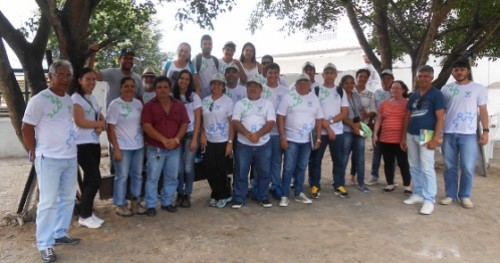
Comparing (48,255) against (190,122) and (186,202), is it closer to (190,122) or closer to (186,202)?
(186,202)

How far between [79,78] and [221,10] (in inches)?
85.8

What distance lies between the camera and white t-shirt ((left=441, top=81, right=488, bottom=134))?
5.39m

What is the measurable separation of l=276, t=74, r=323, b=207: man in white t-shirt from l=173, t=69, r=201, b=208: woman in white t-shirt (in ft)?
3.44

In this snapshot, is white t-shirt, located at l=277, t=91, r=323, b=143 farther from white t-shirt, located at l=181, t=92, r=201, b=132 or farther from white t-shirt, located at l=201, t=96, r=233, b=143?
white t-shirt, located at l=181, t=92, r=201, b=132

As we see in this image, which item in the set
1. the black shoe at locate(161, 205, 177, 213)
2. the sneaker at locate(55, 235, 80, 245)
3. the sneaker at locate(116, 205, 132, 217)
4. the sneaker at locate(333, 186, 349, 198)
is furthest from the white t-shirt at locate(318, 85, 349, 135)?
the sneaker at locate(55, 235, 80, 245)

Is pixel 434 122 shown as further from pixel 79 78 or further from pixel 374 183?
pixel 79 78

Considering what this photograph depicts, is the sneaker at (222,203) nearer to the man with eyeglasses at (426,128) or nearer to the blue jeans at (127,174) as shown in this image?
the blue jeans at (127,174)

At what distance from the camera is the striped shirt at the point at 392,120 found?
5.95 metres

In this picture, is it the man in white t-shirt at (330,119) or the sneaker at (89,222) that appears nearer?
the sneaker at (89,222)

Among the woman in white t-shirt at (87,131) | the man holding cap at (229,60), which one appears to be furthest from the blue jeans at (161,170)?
the man holding cap at (229,60)

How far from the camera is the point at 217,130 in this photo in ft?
17.3

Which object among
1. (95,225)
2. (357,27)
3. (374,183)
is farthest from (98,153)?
(357,27)

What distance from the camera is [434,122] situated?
5312mm

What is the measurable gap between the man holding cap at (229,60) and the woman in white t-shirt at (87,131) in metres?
1.92
